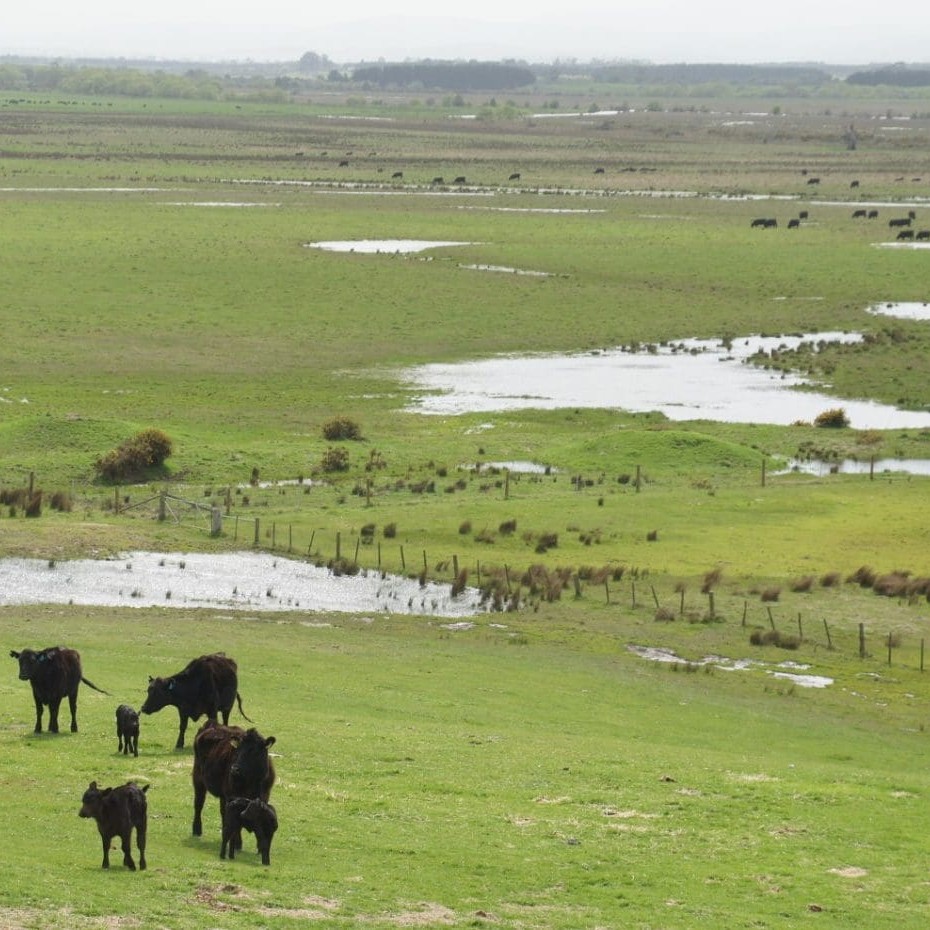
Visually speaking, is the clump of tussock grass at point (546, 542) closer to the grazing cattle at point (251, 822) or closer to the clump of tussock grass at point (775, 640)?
the clump of tussock grass at point (775, 640)

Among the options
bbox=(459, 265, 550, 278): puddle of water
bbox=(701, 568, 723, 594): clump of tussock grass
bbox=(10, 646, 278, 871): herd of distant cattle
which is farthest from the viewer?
bbox=(459, 265, 550, 278): puddle of water

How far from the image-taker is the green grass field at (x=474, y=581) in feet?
65.4

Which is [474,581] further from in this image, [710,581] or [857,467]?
[857,467]

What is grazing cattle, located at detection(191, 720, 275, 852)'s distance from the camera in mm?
19141

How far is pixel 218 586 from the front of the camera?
41000 millimetres

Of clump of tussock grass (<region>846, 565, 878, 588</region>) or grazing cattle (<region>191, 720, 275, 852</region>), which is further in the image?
clump of tussock grass (<region>846, 565, 878, 588</region>)

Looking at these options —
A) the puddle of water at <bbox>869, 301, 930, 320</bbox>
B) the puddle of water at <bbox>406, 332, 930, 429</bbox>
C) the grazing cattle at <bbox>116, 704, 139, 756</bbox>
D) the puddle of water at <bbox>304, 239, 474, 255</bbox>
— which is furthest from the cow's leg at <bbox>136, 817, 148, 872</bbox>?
the puddle of water at <bbox>304, 239, 474, 255</bbox>

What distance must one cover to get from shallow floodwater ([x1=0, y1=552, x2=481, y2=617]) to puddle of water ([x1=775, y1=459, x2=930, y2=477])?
1833 centimetres

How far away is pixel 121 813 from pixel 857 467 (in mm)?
42281

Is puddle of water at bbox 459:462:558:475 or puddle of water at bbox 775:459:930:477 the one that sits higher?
puddle of water at bbox 775:459:930:477

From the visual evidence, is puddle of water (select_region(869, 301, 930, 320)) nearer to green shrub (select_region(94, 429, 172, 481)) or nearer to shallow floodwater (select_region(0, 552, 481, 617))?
green shrub (select_region(94, 429, 172, 481))

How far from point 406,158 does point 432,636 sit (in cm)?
16122

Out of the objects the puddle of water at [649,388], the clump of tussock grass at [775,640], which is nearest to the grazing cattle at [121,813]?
the clump of tussock grass at [775,640]

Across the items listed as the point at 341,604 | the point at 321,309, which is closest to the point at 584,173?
the point at 321,309
